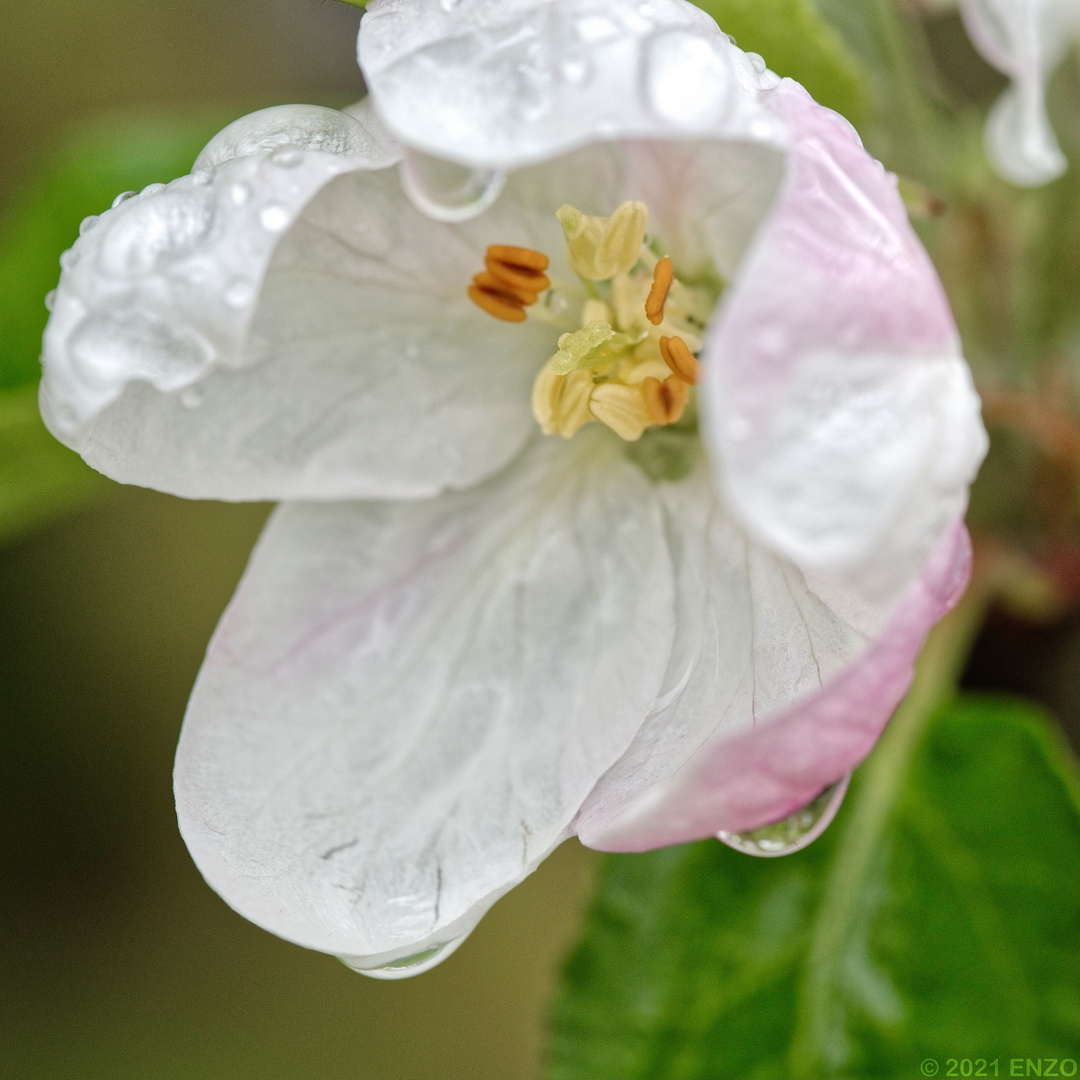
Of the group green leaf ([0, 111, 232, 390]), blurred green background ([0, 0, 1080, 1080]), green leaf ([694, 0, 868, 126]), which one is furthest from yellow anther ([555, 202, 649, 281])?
blurred green background ([0, 0, 1080, 1080])

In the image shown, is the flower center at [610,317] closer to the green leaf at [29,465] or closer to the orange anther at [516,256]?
the orange anther at [516,256]

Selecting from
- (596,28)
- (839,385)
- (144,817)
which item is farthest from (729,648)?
(144,817)

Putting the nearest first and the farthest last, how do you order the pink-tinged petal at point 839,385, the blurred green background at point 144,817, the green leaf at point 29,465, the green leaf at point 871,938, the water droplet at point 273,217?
the pink-tinged petal at point 839,385 < the water droplet at point 273,217 < the green leaf at point 29,465 < the green leaf at point 871,938 < the blurred green background at point 144,817

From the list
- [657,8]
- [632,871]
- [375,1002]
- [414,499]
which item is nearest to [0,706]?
[375,1002]

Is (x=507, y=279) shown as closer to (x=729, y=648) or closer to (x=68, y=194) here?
(x=729, y=648)

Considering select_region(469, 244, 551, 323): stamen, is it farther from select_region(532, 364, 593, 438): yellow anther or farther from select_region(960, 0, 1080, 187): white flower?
select_region(960, 0, 1080, 187): white flower

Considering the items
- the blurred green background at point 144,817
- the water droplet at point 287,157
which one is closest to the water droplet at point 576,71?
the water droplet at point 287,157
